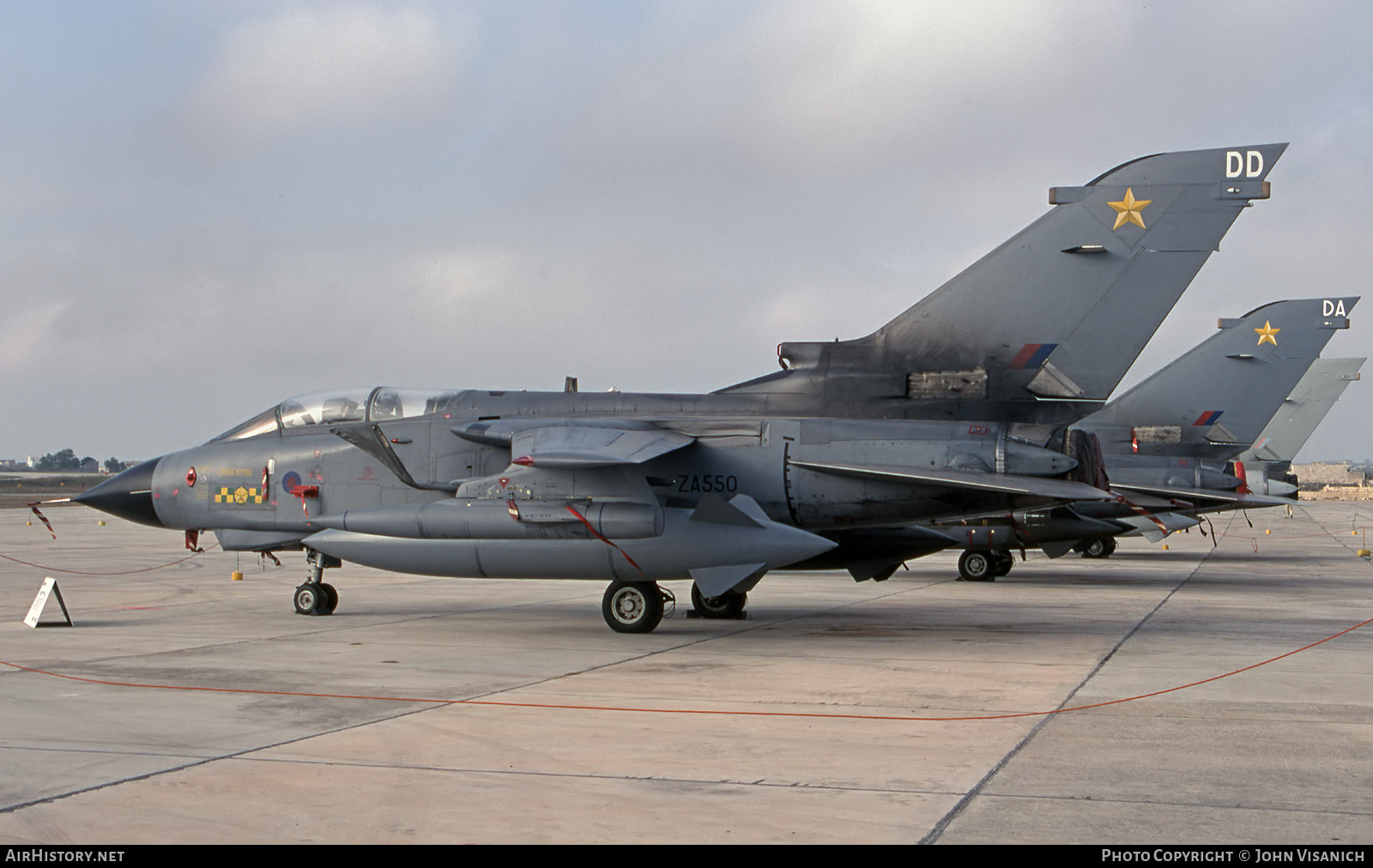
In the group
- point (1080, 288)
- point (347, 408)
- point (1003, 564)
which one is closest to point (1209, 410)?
point (1003, 564)

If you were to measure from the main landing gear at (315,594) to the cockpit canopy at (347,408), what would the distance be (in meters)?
1.61

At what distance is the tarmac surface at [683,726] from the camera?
523 cm

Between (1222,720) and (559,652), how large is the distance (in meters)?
5.79

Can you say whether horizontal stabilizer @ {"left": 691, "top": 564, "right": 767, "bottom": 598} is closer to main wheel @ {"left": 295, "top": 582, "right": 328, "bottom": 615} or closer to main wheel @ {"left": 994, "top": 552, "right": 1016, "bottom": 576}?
main wheel @ {"left": 295, "top": 582, "right": 328, "bottom": 615}

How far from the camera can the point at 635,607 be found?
41.4 feet

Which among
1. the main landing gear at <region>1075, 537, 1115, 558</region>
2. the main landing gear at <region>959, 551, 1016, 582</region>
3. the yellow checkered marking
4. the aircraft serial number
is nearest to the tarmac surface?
the yellow checkered marking

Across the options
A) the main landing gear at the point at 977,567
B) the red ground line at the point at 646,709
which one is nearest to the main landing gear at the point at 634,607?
the red ground line at the point at 646,709

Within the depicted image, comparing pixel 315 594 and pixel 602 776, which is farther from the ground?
pixel 315 594

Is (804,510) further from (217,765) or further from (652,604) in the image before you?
(217,765)

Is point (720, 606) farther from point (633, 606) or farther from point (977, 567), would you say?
point (977, 567)

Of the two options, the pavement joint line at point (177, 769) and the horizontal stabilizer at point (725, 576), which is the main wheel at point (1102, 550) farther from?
the pavement joint line at point (177, 769)

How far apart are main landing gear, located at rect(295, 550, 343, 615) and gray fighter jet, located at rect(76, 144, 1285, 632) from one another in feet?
4.15

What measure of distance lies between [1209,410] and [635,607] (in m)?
15.8

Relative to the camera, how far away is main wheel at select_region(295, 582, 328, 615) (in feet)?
46.8
